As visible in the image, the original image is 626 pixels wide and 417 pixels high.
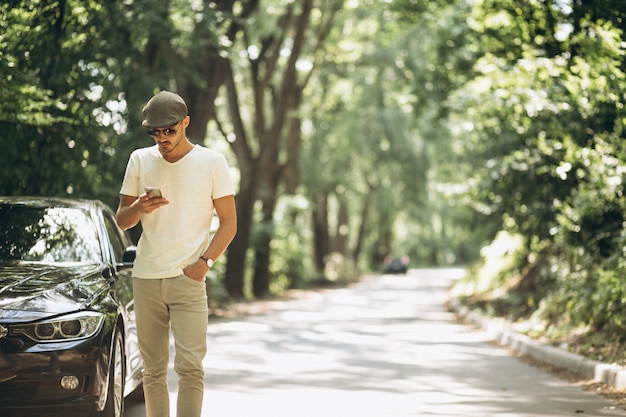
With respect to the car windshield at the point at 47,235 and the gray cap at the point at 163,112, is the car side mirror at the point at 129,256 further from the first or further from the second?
the gray cap at the point at 163,112

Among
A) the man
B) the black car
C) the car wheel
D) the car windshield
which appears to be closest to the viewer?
the man

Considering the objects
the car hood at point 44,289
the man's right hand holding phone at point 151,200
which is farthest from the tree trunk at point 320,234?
the man's right hand holding phone at point 151,200

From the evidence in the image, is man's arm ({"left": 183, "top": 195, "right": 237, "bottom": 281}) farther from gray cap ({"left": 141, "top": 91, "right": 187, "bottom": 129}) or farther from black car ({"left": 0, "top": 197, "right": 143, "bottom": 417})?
black car ({"left": 0, "top": 197, "right": 143, "bottom": 417})

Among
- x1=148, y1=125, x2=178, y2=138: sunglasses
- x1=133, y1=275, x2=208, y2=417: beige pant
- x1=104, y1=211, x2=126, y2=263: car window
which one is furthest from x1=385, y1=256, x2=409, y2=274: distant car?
x1=148, y1=125, x2=178, y2=138: sunglasses

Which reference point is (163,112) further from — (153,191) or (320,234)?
(320,234)

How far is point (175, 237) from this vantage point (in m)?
5.55

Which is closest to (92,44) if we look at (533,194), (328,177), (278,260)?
(533,194)

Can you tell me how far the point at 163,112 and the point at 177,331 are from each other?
1.19 m

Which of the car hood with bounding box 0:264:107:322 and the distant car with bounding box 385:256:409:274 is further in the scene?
the distant car with bounding box 385:256:409:274

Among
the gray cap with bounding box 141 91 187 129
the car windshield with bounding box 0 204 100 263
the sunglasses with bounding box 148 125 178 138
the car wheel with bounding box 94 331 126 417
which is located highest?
Result: the gray cap with bounding box 141 91 187 129

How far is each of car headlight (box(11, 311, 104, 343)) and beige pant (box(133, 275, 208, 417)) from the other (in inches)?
21.7

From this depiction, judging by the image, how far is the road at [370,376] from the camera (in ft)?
28.3

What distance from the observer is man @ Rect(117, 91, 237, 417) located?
550 cm

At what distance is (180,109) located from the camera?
5547 mm
